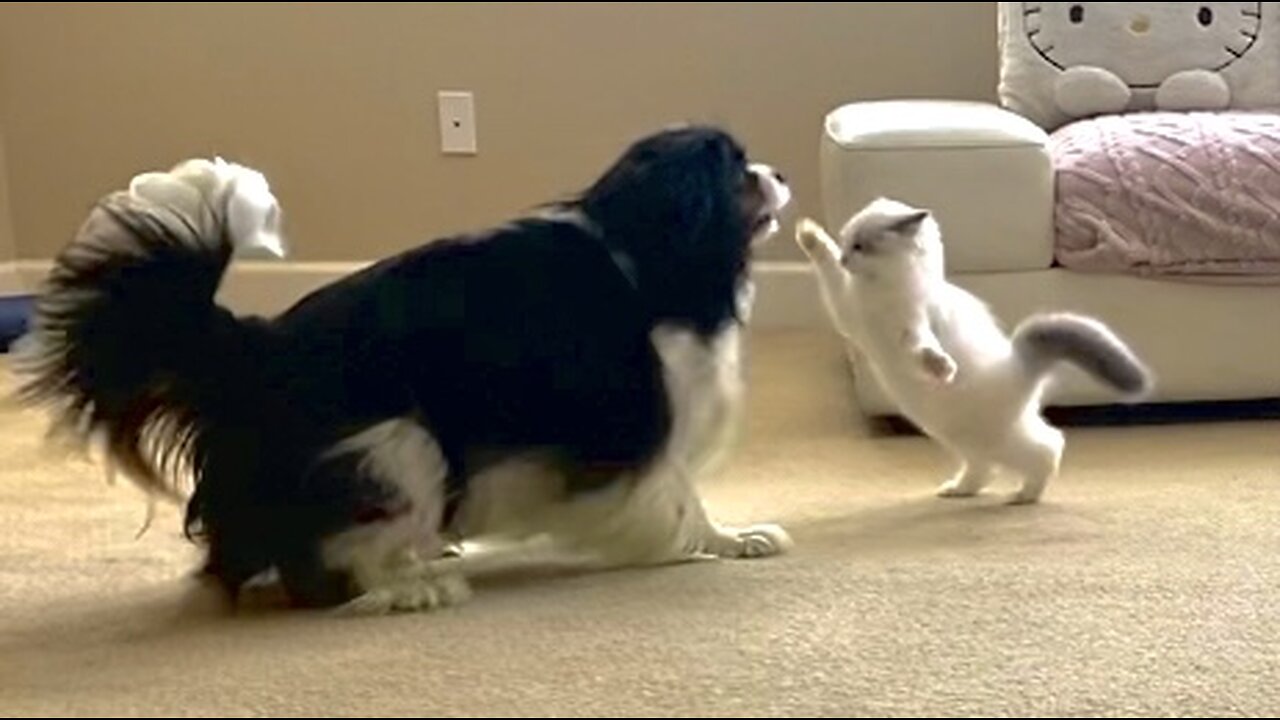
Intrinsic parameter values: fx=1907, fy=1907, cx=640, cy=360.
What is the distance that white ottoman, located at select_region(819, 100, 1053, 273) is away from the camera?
249 centimetres

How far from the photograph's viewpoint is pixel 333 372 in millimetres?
1712

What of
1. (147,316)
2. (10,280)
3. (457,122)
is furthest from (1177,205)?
(10,280)

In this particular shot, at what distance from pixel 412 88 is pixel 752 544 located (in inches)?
75.6

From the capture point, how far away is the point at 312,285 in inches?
145

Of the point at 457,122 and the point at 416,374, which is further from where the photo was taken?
the point at 457,122

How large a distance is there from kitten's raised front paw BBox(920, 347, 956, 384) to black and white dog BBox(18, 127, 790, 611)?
27cm

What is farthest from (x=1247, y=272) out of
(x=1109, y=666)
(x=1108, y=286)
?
(x=1109, y=666)

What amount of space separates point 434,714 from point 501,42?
2.33 meters

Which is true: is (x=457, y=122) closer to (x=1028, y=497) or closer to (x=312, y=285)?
(x=312, y=285)

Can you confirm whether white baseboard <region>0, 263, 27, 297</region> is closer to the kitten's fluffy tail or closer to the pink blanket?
the pink blanket

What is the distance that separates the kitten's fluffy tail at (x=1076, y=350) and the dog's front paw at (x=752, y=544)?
380 millimetres

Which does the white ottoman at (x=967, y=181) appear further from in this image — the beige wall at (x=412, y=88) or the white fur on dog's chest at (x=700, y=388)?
the beige wall at (x=412, y=88)

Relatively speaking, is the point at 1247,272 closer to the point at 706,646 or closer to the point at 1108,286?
the point at 1108,286

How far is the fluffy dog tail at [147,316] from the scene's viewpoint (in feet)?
5.47
